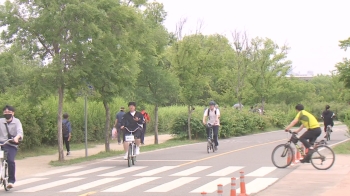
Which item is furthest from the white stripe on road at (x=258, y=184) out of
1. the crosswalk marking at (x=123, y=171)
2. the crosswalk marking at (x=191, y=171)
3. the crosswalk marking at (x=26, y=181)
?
the crosswalk marking at (x=26, y=181)

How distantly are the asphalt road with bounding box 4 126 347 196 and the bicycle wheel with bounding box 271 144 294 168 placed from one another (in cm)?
21

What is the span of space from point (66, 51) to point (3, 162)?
6.02 metres

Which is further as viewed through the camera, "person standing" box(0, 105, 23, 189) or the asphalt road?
"person standing" box(0, 105, 23, 189)

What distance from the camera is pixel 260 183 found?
12234mm

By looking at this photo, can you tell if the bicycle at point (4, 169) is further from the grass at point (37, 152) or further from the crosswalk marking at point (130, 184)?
the grass at point (37, 152)

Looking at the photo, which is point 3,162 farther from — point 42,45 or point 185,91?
point 185,91

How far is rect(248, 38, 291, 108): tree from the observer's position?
45.4m

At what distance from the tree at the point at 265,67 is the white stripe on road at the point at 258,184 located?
107ft

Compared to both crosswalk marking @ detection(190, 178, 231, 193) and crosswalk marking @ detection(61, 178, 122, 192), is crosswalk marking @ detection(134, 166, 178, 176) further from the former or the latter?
crosswalk marking @ detection(190, 178, 231, 193)

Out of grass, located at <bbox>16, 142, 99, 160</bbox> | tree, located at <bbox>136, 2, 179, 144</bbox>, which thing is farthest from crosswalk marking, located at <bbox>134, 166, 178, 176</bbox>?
tree, located at <bbox>136, 2, 179, 144</bbox>

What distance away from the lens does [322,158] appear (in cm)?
1452

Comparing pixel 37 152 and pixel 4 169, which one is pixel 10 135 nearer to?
pixel 4 169

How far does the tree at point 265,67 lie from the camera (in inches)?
1786

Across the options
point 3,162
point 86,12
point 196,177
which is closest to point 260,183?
point 196,177
